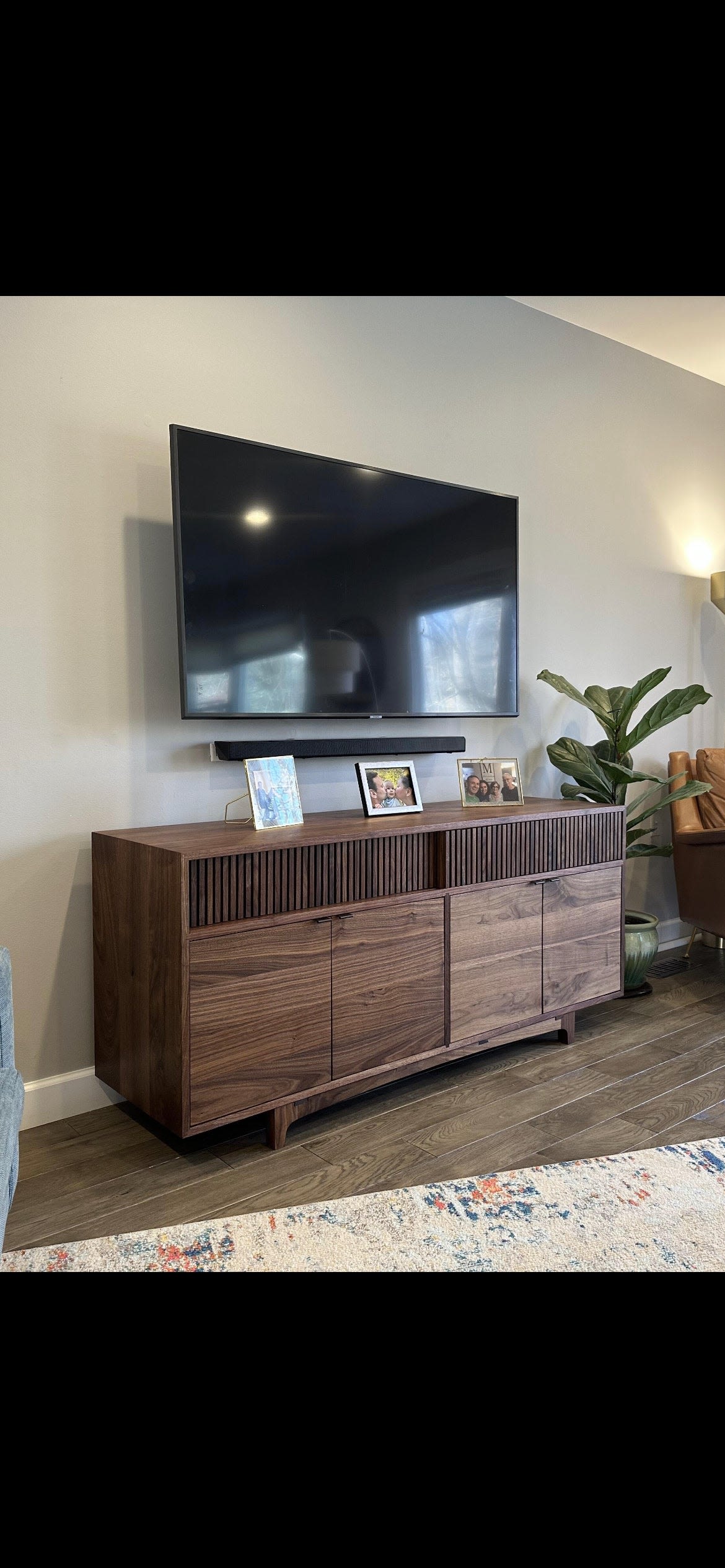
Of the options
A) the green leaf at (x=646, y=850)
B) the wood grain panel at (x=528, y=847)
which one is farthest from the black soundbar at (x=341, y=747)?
the green leaf at (x=646, y=850)

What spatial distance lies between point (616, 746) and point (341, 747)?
1.19 metres

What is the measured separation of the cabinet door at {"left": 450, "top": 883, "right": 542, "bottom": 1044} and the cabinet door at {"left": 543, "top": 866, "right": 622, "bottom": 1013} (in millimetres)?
53

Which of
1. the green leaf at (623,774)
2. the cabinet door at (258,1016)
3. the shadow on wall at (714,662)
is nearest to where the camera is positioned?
the cabinet door at (258,1016)

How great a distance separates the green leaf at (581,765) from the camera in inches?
130

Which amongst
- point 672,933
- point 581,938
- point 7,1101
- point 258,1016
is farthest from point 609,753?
point 7,1101

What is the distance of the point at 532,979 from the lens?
8.91 feet

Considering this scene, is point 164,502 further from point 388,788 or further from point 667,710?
point 667,710

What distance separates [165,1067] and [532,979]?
116cm

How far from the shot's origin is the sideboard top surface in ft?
6.70

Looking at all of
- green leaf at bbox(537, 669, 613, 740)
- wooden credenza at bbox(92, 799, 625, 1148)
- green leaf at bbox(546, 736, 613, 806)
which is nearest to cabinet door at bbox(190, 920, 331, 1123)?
wooden credenza at bbox(92, 799, 625, 1148)

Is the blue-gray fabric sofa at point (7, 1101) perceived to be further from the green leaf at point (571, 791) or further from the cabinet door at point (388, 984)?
the green leaf at point (571, 791)
